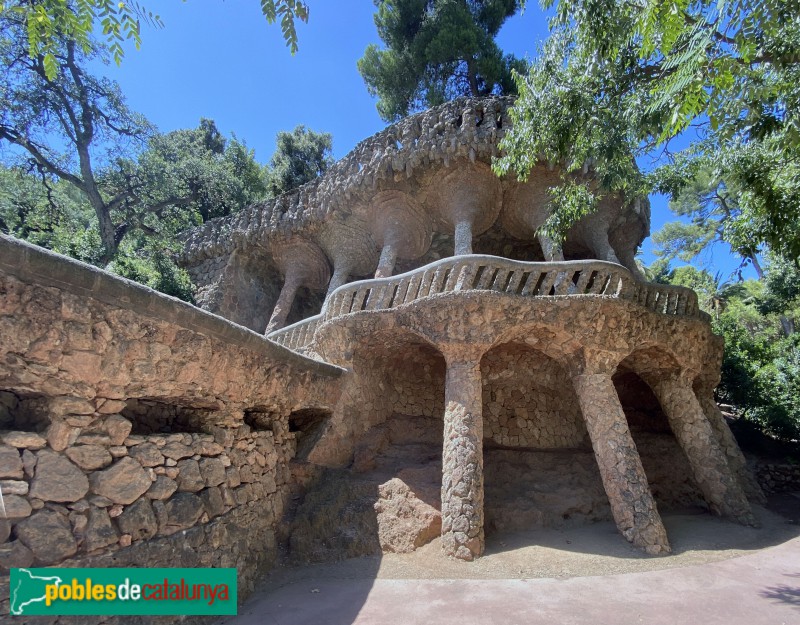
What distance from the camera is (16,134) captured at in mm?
12141

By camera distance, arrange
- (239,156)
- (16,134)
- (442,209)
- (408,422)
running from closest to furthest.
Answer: (408,422) → (442,209) → (16,134) → (239,156)

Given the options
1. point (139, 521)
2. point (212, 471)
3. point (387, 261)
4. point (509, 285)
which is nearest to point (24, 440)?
point (139, 521)

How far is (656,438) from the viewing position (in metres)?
8.59

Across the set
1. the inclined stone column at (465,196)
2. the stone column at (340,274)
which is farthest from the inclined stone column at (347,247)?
the inclined stone column at (465,196)

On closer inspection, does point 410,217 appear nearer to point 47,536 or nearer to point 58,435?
point 58,435

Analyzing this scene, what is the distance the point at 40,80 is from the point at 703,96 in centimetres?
1670

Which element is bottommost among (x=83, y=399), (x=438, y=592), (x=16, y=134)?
(x=438, y=592)

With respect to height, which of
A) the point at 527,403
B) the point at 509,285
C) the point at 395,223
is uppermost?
the point at 395,223

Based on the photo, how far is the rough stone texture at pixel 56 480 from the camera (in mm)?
2842

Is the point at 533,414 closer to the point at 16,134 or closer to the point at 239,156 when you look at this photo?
the point at 16,134

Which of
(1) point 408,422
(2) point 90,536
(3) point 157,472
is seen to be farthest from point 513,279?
(2) point 90,536

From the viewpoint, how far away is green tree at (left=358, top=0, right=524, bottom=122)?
1431 centimetres

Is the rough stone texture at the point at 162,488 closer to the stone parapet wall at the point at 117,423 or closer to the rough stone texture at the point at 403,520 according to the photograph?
the stone parapet wall at the point at 117,423

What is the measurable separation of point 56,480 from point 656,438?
970cm
